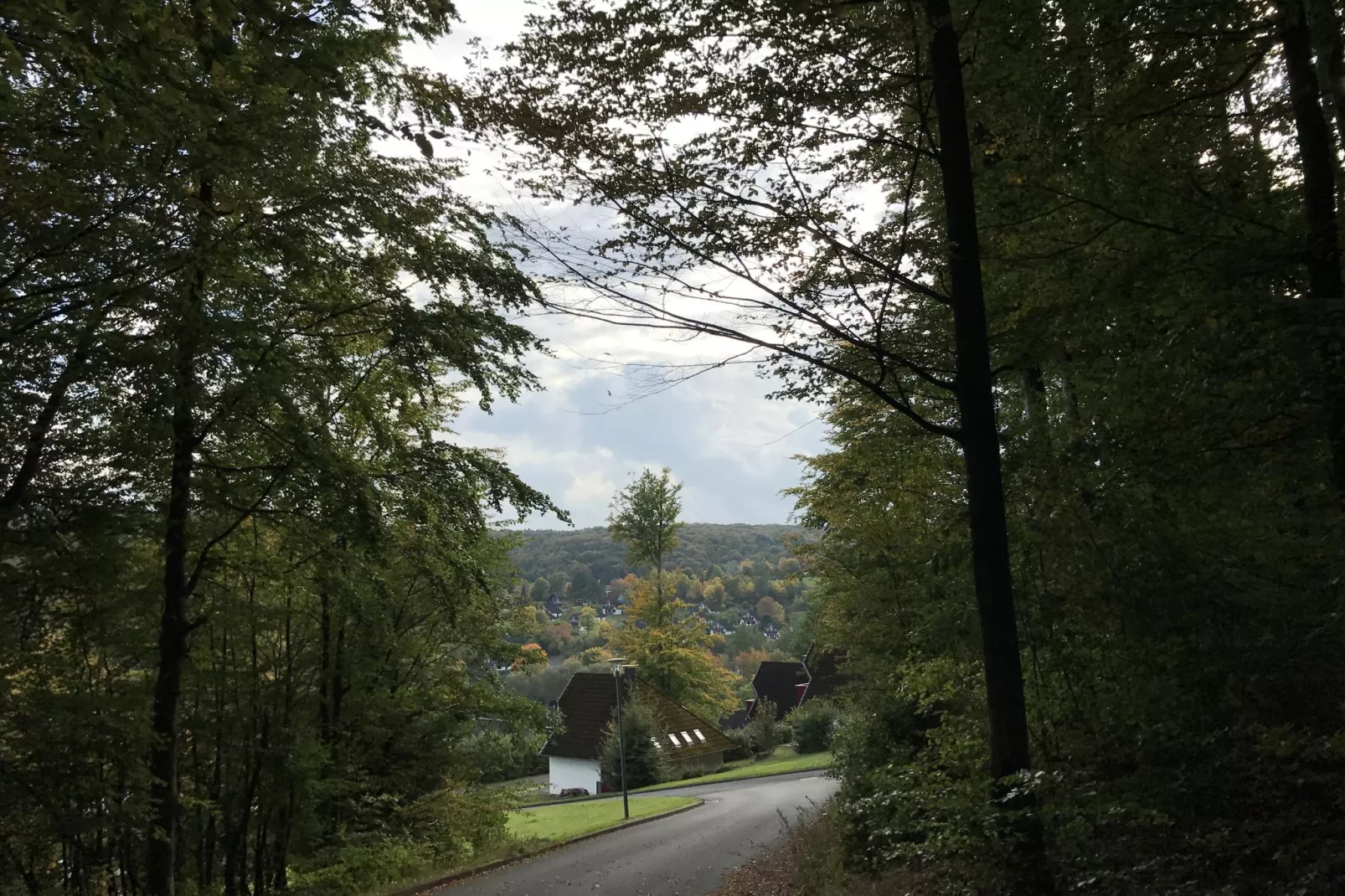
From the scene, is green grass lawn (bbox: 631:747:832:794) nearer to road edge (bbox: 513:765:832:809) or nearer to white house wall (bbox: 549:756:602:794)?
road edge (bbox: 513:765:832:809)

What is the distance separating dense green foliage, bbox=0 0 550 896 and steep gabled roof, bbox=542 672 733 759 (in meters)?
28.9

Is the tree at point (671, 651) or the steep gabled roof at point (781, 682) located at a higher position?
the tree at point (671, 651)

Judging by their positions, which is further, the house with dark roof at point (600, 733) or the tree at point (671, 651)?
the tree at point (671, 651)

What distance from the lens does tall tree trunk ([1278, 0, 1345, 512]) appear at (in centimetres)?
459

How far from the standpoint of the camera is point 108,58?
3939mm

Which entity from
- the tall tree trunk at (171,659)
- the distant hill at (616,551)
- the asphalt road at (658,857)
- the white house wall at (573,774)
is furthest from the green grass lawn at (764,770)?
the distant hill at (616,551)

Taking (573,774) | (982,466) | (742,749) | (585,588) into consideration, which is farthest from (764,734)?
(585,588)

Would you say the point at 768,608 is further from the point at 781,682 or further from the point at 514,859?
the point at 514,859

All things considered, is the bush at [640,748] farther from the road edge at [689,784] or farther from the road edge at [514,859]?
the road edge at [514,859]

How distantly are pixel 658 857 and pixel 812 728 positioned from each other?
91.0 feet

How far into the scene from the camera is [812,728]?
4222 cm

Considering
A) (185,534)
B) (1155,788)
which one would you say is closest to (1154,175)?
(1155,788)

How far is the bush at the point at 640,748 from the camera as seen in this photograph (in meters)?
36.9

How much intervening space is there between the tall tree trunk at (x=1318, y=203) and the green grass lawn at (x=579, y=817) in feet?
57.8
